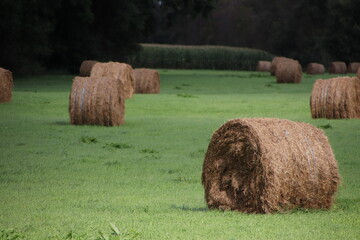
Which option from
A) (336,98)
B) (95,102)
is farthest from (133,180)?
(336,98)

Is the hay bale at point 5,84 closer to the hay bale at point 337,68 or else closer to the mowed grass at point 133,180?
the mowed grass at point 133,180

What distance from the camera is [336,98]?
2008 cm

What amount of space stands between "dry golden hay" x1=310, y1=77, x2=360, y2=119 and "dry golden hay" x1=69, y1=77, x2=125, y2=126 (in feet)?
16.2

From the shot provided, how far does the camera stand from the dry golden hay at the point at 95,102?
60.1 feet

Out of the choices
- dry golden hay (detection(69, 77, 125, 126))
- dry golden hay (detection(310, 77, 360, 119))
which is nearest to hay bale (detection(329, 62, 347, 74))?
dry golden hay (detection(310, 77, 360, 119))

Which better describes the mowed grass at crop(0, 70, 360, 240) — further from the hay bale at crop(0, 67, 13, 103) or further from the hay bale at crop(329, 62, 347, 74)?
the hay bale at crop(329, 62, 347, 74)

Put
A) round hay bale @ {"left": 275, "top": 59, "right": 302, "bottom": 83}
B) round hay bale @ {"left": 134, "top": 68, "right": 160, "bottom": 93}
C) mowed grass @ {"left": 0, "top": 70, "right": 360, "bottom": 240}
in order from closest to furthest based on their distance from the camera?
1. mowed grass @ {"left": 0, "top": 70, "right": 360, "bottom": 240}
2. round hay bale @ {"left": 134, "top": 68, "right": 160, "bottom": 93}
3. round hay bale @ {"left": 275, "top": 59, "right": 302, "bottom": 83}

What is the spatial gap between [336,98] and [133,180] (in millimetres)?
9693

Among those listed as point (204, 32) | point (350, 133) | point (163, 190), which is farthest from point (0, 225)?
point (204, 32)

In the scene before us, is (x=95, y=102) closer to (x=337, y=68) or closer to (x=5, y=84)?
(x=5, y=84)

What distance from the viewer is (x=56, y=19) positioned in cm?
4544

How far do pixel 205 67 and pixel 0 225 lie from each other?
68.3m

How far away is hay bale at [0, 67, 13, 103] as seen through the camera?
76.5ft

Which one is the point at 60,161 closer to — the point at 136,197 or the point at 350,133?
Answer: the point at 136,197
